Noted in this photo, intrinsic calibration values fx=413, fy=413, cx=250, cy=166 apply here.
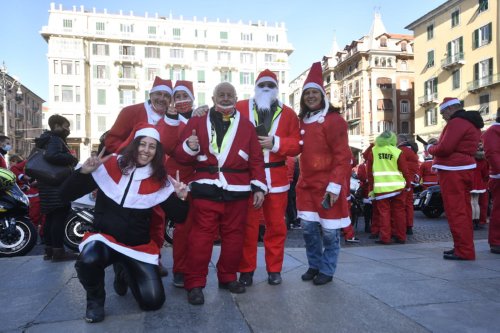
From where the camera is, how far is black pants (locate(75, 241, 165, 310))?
9.75 feet

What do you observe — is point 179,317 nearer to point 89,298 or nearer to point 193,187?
point 89,298

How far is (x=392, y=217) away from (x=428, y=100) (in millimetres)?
35056

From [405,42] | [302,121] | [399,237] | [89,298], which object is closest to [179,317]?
[89,298]

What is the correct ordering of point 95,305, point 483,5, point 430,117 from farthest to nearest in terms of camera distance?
point 430,117, point 483,5, point 95,305

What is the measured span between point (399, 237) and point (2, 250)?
6188mm

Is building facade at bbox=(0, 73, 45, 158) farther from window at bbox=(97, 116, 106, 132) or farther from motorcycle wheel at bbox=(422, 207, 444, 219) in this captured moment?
motorcycle wheel at bbox=(422, 207, 444, 219)

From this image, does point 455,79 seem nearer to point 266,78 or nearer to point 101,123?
point 266,78

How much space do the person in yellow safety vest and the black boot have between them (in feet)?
16.8

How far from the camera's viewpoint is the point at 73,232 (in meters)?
6.45

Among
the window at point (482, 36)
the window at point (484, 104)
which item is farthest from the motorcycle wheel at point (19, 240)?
the window at point (482, 36)

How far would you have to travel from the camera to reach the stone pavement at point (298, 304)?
111 inches

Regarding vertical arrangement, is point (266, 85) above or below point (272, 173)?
above

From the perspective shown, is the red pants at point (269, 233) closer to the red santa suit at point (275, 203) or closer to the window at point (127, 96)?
the red santa suit at point (275, 203)

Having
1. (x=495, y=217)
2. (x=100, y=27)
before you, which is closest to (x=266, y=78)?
(x=495, y=217)
